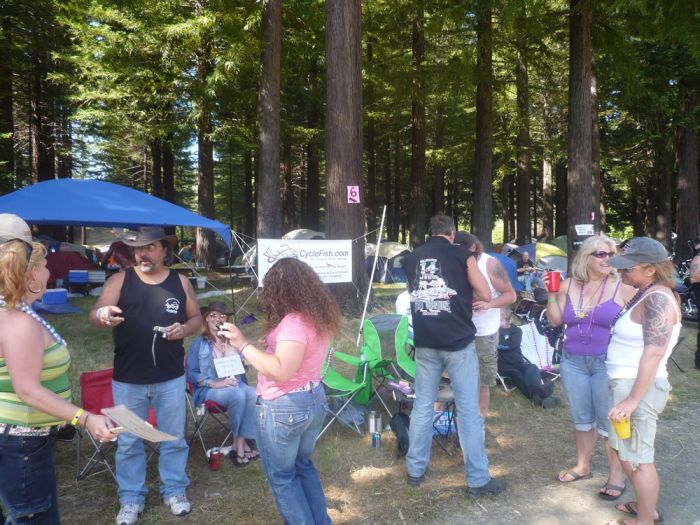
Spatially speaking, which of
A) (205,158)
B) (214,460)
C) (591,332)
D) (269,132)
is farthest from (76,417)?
(205,158)

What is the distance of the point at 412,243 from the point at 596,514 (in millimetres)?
14121

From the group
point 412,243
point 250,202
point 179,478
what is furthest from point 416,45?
point 250,202

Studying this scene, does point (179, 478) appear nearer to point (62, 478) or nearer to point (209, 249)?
point (62, 478)

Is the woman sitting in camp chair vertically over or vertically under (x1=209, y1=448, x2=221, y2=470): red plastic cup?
over

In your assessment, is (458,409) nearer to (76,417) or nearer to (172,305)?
(172,305)

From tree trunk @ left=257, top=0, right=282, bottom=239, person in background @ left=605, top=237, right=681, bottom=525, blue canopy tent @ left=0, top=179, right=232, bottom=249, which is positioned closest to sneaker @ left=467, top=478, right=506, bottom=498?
person in background @ left=605, top=237, right=681, bottom=525

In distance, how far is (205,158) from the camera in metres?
15.5

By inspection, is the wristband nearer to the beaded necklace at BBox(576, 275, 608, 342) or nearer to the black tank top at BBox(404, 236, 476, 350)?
the black tank top at BBox(404, 236, 476, 350)

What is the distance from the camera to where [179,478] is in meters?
3.38

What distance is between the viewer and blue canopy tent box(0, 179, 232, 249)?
713 centimetres

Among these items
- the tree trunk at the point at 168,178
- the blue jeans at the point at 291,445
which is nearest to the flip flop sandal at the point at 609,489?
the blue jeans at the point at 291,445

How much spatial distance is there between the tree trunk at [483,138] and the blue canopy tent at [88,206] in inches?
265

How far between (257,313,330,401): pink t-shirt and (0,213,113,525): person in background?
70 centimetres

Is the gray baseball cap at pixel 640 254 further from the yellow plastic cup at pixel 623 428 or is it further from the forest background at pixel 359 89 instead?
the forest background at pixel 359 89
